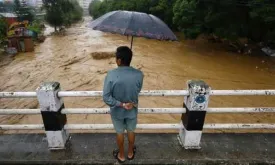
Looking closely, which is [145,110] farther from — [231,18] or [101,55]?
[231,18]

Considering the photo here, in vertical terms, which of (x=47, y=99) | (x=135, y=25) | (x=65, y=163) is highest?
(x=135, y=25)

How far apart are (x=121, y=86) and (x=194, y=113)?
110 centimetres

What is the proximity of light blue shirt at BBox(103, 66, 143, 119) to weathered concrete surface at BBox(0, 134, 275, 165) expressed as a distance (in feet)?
3.07

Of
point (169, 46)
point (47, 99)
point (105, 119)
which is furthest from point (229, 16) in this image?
point (47, 99)

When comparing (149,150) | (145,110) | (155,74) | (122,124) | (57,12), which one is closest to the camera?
(122,124)

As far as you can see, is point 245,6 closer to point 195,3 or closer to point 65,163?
point 195,3

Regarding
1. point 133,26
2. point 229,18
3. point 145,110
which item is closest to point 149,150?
point 145,110

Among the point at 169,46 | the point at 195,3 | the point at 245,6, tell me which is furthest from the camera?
the point at 169,46

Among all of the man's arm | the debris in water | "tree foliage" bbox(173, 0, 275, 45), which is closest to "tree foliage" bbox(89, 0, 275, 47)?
"tree foliage" bbox(173, 0, 275, 45)

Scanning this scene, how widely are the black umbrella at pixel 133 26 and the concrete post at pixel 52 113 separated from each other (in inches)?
40.7

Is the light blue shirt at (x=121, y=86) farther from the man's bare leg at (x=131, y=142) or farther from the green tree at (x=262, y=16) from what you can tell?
the green tree at (x=262, y=16)

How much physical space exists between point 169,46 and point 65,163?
17.9 metres

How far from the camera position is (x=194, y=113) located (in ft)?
9.37

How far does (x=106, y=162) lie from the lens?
283 cm
